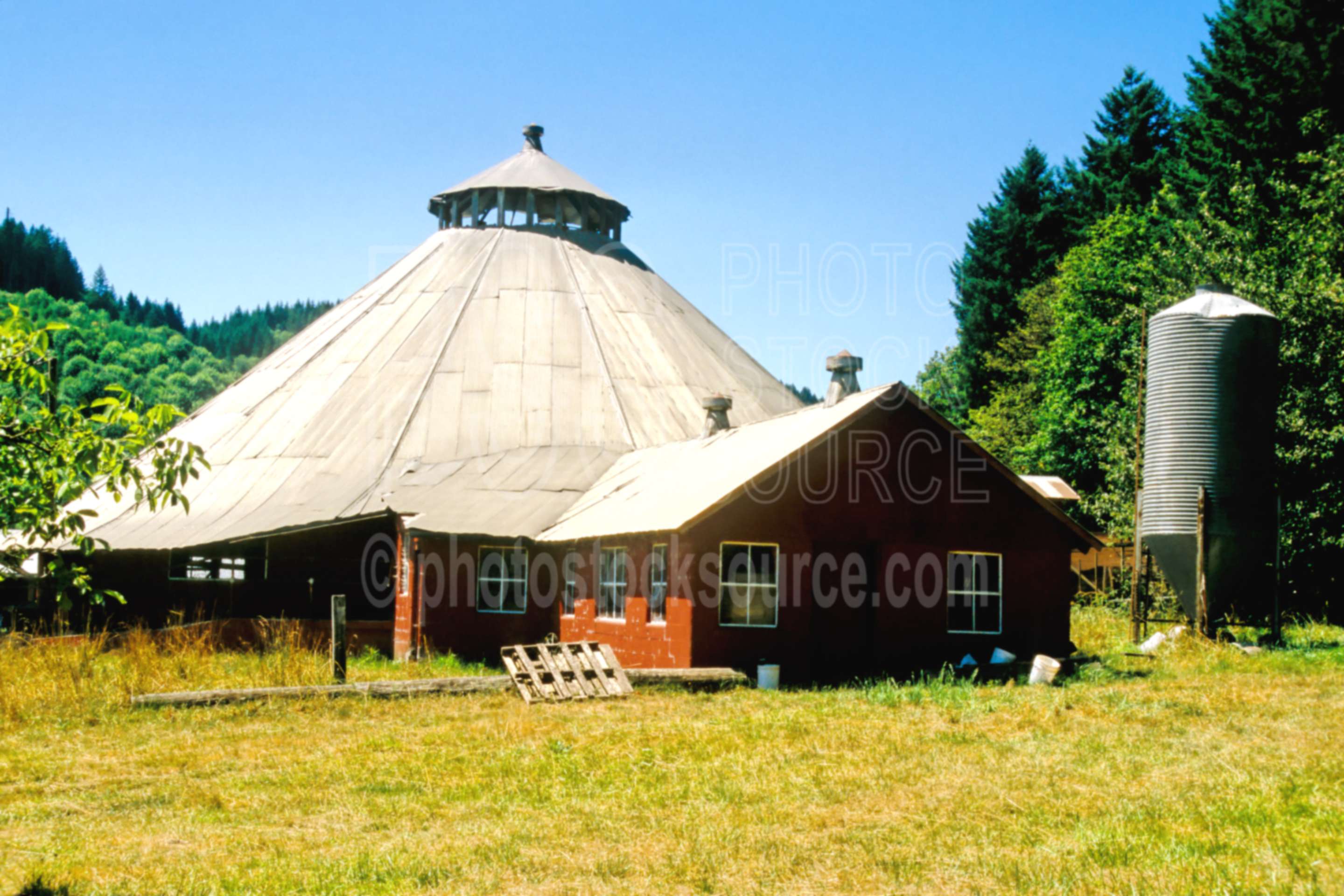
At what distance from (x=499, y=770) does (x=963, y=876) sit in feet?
16.5

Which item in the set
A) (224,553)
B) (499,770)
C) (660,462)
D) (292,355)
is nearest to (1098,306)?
(660,462)

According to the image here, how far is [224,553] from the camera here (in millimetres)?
25219

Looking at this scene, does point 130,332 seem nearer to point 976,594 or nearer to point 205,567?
point 205,567

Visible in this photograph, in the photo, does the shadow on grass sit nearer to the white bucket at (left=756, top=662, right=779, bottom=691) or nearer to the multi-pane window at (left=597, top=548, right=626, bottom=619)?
the white bucket at (left=756, top=662, right=779, bottom=691)

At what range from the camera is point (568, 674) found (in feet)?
56.1

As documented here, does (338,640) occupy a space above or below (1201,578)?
below

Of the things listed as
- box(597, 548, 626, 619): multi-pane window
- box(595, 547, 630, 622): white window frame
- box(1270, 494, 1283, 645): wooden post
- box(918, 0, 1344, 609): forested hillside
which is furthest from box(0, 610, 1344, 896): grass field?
box(918, 0, 1344, 609): forested hillside

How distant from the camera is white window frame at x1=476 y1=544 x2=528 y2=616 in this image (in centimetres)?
2284

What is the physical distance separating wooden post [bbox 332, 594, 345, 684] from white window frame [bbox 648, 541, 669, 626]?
16.0 feet

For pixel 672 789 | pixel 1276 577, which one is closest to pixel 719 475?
pixel 672 789

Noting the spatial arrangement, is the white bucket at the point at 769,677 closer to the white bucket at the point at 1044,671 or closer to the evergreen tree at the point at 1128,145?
the white bucket at the point at 1044,671

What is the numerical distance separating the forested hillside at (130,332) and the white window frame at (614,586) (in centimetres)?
6577

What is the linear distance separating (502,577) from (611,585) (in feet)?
10.3

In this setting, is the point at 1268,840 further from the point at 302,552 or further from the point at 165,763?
the point at 302,552
